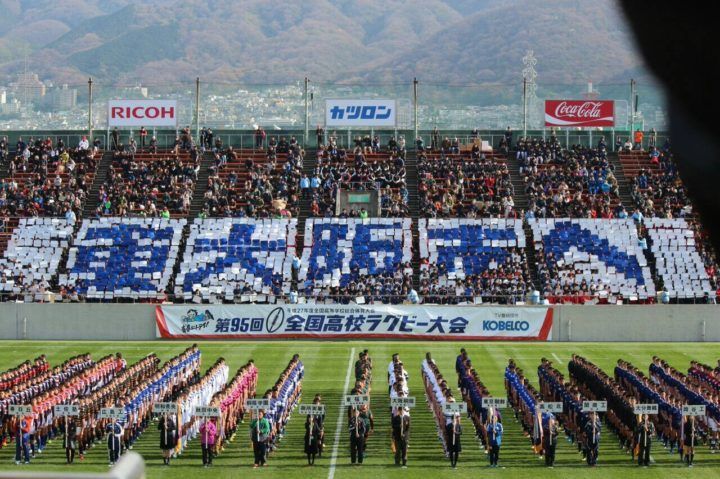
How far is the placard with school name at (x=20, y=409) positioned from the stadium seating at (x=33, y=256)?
22.0 m

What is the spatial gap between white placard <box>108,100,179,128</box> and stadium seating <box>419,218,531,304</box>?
1605 centimetres

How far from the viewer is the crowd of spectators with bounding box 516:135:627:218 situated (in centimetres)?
4488

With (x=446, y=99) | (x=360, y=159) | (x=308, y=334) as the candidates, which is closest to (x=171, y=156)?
(x=360, y=159)

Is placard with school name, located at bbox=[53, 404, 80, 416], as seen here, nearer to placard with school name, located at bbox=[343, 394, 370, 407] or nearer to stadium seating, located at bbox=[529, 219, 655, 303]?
placard with school name, located at bbox=[343, 394, 370, 407]

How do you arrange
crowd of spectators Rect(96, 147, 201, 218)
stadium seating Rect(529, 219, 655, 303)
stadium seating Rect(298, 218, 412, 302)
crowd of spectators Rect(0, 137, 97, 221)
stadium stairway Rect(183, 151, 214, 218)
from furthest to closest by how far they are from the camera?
stadium stairway Rect(183, 151, 214, 218)
crowd of spectators Rect(96, 147, 201, 218)
crowd of spectators Rect(0, 137, 97, 221)
stadium seating Rect(298, 218, 412, 302)
stadium seating Rect(529, 219, 655, 303)

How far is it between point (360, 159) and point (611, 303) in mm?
14841

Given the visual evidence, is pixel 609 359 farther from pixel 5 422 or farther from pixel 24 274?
pixel 24 274

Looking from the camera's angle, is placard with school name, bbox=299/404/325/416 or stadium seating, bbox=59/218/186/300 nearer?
placard with school name, bbox=299/404/325/416

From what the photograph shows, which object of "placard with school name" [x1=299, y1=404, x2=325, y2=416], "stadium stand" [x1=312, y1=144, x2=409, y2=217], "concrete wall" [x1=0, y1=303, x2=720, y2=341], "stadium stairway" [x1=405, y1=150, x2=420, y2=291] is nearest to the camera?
"placard with school name" [x1=299, y1=404, x2=325, y2=416]

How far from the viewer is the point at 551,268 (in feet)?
133

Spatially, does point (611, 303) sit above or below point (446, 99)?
below

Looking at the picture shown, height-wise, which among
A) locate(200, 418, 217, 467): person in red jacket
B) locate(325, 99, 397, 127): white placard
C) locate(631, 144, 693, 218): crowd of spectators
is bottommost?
locate(200, 418, 217, 467): person in red jacket

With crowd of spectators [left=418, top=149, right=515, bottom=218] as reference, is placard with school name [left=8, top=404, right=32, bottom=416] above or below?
below

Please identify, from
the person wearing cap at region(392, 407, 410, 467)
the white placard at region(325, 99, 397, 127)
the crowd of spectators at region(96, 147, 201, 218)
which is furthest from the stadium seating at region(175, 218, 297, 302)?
the person wearing cap at region(392, 407, 410, 467)
